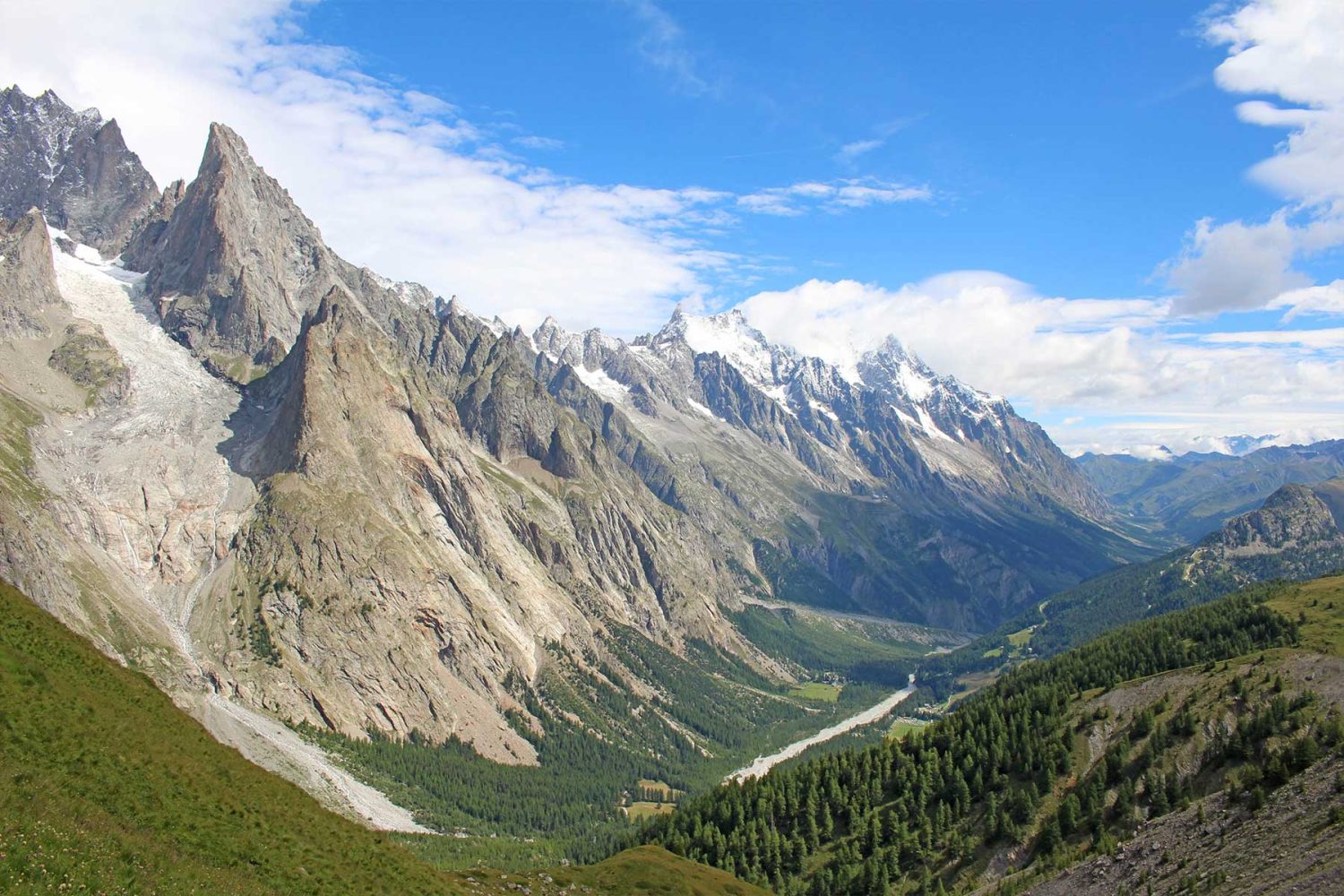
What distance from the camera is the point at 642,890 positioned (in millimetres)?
95812

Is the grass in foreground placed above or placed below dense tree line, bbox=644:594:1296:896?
above

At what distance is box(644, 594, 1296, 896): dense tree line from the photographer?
358 ft

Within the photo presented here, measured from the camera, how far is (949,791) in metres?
124

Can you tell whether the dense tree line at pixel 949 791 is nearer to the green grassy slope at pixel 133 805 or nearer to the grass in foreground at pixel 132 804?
the green grassy slope at pixel 133 805

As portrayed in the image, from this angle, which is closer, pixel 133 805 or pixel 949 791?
pixel 133 805

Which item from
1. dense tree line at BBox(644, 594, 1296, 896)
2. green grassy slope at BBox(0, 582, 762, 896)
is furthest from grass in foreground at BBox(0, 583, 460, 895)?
dense tree line at BBox(644, 594, 1296, 896)

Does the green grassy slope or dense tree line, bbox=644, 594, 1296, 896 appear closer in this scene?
the green grassy slope

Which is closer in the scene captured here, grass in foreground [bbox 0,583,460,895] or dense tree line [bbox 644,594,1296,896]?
grass in foreground [bbox 0,583,460,895]

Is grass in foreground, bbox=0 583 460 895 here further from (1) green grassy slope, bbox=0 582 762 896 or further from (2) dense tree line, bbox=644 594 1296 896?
(2) dense tree line, bbox=644 594 1296 896

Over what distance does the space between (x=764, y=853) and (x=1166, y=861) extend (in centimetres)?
6418

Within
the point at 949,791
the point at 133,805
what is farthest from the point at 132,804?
the point at 949,791

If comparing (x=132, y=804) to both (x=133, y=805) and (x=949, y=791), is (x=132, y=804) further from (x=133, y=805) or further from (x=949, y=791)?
(x=949, y=791)

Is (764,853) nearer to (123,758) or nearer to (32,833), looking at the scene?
(123,758)

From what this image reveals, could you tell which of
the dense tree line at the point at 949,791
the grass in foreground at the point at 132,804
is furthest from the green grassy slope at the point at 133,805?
the dense tree line at the point at 949,791
